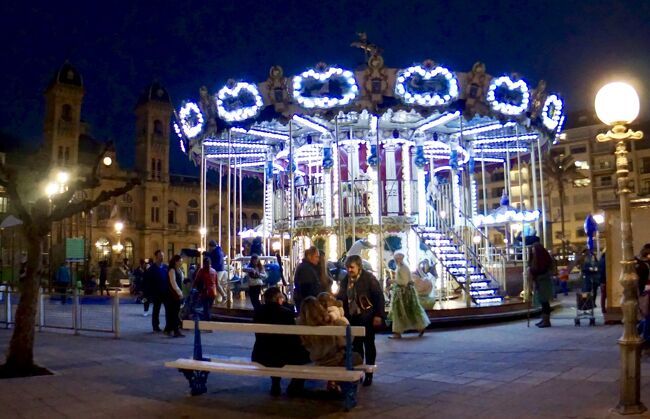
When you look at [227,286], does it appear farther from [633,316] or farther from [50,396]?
[633,316]

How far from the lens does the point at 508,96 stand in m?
14.7

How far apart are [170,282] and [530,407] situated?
8.19 meters

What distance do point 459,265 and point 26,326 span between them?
34.3 ft

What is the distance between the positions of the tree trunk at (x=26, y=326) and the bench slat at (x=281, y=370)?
8.67 ft

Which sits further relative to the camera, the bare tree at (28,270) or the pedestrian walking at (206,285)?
the pedestrian walking at (206,285)

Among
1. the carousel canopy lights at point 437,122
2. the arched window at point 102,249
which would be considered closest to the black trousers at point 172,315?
the carousel canopy lights at point 437,122

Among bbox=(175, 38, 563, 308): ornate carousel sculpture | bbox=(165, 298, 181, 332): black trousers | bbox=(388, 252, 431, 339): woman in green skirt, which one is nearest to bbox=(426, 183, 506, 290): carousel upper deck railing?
bbox=(175, 38, 563, 308): ornate carousel sculpture

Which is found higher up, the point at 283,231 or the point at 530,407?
the point at 283,231

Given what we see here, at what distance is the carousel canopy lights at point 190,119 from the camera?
16.1m

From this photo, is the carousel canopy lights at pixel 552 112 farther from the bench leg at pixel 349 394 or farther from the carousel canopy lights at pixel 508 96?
the bench leg at pixel 349 394

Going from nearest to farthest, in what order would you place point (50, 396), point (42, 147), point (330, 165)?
point (50, 396) < point (330, 165) < point (42, 147)

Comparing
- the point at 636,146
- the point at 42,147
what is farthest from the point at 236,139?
the point at 636,146

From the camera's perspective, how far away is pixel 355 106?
45.0 feet

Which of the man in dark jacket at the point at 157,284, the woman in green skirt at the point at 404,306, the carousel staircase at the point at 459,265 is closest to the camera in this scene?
the woman in green skirt at the point at 404,306
